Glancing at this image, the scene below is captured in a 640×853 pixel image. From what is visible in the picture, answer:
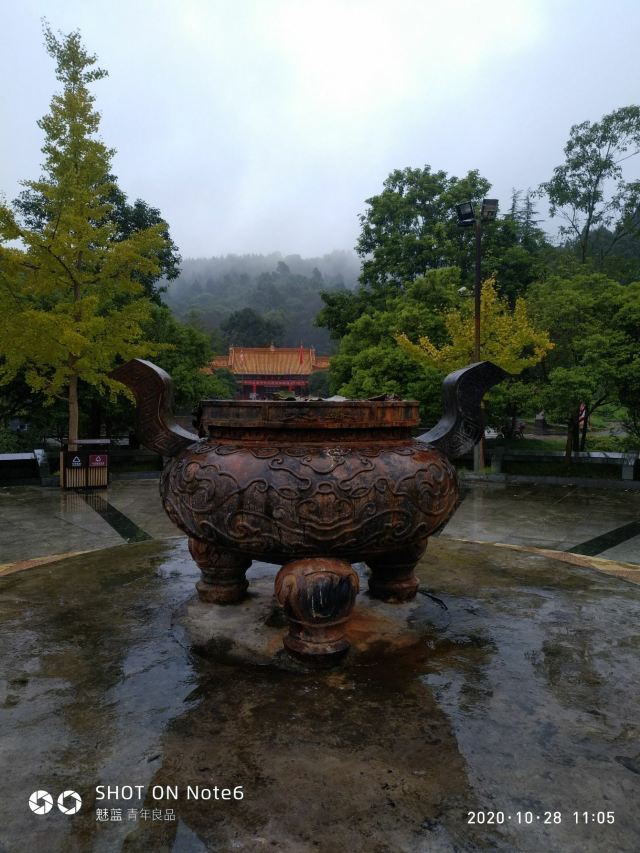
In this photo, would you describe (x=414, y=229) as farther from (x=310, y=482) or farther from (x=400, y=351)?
(x=310, y=482)

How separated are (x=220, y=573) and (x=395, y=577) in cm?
128

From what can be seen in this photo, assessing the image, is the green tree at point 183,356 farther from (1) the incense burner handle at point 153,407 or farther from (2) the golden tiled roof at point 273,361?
(2) the golden tiled roof at point 273,361

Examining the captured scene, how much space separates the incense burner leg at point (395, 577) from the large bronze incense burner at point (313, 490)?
58 centimetres

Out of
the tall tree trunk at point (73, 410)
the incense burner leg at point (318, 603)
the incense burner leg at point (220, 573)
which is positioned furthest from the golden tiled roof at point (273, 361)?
the incense burner leg at point (318, 603)

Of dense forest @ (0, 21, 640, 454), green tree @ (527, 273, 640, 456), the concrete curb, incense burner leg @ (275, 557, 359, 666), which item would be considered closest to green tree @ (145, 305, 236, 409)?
dense forest @ (0, 21, 640, 454)

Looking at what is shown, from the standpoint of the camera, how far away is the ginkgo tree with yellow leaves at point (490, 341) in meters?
13.0

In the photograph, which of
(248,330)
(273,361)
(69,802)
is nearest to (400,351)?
(69,802)

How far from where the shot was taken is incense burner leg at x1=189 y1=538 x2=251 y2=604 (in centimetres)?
398

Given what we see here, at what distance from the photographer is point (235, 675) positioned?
9.91 feet

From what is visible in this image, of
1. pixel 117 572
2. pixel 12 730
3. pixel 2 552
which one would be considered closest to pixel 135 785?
pixel 12 730

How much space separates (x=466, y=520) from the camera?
9.56 m

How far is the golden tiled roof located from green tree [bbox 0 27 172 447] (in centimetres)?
1959

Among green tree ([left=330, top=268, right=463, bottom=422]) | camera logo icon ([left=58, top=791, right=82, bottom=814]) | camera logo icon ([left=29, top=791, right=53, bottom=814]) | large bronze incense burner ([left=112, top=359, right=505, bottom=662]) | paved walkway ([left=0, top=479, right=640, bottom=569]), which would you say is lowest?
paved walkway ([left=0, top=479, right=640, bottom=569])

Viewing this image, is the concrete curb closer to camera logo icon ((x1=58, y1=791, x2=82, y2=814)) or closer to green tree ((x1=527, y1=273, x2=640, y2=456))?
green tree ((x1=527, y1=273, x2=640, y2=456))
